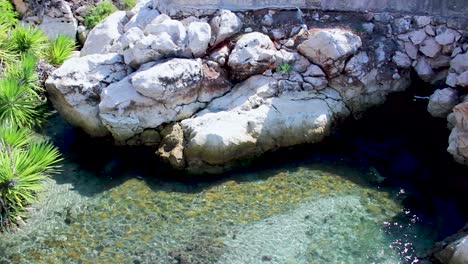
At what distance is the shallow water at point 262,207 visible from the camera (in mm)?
8891

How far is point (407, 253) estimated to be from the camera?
884 cm

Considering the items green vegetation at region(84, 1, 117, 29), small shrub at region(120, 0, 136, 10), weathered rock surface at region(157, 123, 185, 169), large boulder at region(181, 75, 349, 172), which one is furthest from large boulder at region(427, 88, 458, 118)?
green vegetation at region(84, 1, 117, 29)

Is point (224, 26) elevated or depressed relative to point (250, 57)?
elevated

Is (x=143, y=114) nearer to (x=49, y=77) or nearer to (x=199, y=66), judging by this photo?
(x=199, y=66)

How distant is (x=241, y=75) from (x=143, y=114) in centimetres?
235


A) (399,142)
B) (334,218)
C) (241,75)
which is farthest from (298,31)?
(334,218)

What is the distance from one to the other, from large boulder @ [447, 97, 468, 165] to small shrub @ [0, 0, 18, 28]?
1065 cm

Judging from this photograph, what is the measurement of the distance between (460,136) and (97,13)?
9.86m

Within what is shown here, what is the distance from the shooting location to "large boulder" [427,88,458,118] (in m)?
11.2

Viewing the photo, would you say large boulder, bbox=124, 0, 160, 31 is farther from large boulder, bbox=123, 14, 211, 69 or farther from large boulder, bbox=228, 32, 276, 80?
large boulder, bbox=228, 32, 276, 80

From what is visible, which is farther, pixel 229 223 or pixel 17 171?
pixel 229 223

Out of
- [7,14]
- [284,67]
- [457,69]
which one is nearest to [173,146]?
[284,67]

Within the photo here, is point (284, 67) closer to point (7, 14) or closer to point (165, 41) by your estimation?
point (165, 41)

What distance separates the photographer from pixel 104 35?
12867mm
